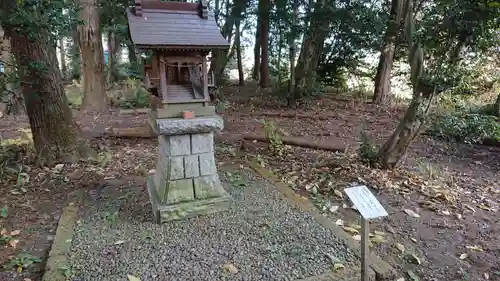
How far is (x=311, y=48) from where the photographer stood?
8727 mm

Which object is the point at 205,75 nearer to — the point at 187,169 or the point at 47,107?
the point at 187,169

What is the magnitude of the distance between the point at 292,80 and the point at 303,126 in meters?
2.20

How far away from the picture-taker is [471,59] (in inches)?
174

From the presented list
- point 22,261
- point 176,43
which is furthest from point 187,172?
point 22,261

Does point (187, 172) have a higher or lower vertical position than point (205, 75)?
lower

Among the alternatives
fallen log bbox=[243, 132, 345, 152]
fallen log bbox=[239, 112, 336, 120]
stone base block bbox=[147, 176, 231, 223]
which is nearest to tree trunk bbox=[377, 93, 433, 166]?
fallen log bbox=[243, 132, 345, 152]

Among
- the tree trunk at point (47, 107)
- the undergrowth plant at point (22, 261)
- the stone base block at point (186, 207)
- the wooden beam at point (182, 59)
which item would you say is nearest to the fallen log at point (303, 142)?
the stone base block at point (186, 207)

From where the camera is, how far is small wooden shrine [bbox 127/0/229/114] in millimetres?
3139

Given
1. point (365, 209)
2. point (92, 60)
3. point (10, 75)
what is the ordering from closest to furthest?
point (365, 209) → point (10, 75) → point (92, 60)

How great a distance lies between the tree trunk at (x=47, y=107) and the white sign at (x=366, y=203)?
12.9ft

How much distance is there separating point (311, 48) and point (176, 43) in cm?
619

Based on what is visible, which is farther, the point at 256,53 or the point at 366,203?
the point at 256,53

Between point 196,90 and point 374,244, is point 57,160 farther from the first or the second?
point 374,244

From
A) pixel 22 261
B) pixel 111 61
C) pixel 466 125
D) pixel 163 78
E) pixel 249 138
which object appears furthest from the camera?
pixel 111 61
